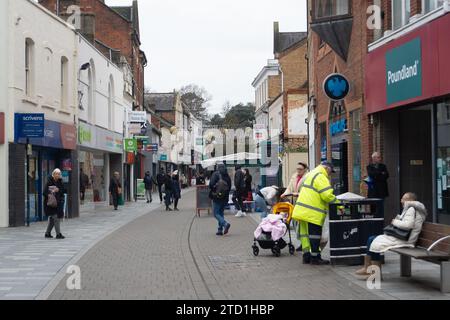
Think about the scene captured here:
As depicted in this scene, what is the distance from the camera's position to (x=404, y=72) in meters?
14.2

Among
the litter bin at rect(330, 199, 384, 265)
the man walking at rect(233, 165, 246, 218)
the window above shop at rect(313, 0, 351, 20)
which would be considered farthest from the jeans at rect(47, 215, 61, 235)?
the man walking at rect(233, 165, 246, 218)

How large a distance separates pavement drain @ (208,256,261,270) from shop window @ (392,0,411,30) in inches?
246

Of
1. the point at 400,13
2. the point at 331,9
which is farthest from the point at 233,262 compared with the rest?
the point at 331,9

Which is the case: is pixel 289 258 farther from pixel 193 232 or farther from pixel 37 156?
pixel 37 156

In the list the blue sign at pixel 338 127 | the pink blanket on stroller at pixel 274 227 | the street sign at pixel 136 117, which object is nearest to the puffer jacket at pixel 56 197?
the pink blanket on stroller at pixel 274 227

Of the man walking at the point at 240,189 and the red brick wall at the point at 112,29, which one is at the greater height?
the red brick wall at the point at 112,29

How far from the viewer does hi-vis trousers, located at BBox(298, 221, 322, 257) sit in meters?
11.6

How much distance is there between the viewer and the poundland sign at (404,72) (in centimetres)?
1349

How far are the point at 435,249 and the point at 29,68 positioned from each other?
16111 mm

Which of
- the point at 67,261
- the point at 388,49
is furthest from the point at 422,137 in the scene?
the point at 67,261

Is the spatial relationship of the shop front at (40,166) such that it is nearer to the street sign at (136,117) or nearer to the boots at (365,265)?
the boots at (365,265)

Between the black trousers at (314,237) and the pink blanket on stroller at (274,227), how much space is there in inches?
56.5

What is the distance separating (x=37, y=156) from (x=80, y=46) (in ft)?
21.9

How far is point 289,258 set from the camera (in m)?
12.9
